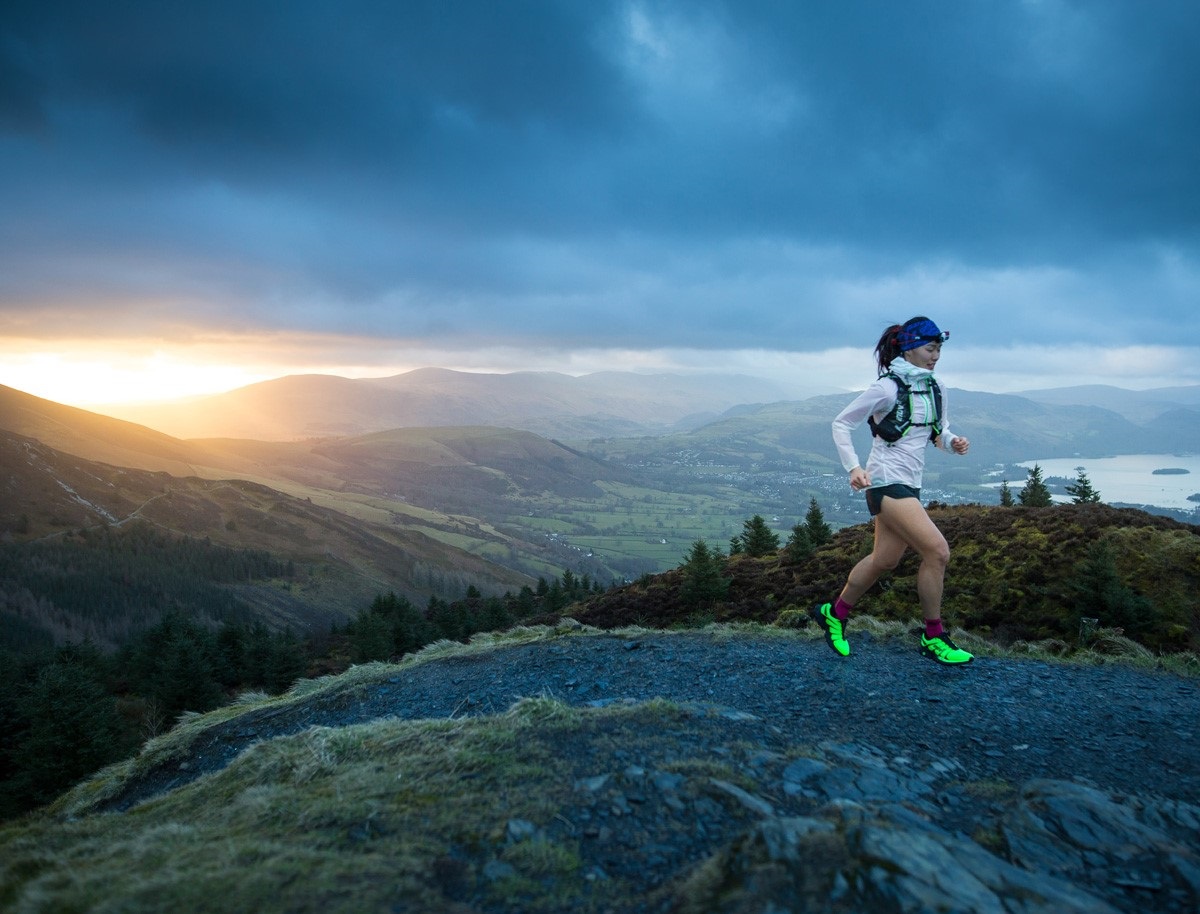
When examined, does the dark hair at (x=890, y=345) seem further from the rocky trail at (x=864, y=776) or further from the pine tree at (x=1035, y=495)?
the pine tree at (x=1035, y=495)

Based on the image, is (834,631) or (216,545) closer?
(834,631)

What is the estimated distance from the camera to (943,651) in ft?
24.5

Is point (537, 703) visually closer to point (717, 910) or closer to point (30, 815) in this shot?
point (717, 910)

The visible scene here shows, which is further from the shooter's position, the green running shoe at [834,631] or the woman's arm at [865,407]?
the green running shoe at [834,631]

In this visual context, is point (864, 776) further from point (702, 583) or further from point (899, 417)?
point (702, 583)

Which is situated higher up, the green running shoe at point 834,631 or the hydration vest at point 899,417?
the hydration vest at point 899,417

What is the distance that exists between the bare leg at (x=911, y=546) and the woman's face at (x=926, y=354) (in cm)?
154

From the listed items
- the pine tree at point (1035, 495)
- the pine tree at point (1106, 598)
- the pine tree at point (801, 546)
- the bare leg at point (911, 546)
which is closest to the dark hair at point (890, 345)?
the bare leg at point (911, 546)

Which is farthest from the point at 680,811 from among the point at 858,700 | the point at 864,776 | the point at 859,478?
the point at 859,478

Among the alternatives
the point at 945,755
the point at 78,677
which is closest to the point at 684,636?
the point at 945,755

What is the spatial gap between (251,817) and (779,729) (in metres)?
3.77

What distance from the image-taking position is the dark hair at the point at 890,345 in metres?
7.09

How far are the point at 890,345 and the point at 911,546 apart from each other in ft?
7.65

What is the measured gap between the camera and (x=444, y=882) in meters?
2.85
